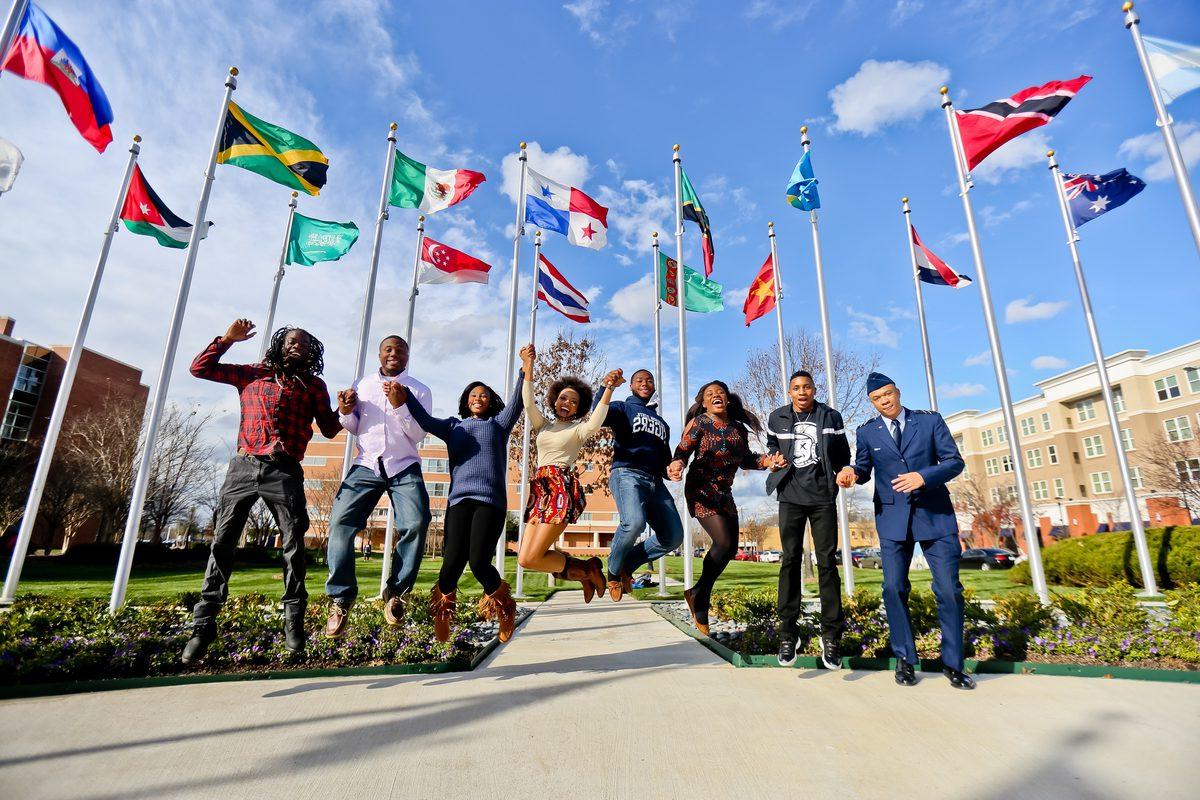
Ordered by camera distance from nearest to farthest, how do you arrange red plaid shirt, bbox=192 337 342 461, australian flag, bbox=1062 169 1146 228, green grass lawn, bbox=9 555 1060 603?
red plaid shirt, bbox=192 337 342 461, australian flag, bbox=1062 169 1146 228, green grass lawn, bbox=9 555 1060 603

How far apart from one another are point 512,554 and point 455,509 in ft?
46.5

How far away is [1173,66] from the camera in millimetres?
7277

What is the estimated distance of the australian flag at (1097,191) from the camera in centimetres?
1029

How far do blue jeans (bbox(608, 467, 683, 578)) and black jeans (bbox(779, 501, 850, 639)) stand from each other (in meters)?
0.93

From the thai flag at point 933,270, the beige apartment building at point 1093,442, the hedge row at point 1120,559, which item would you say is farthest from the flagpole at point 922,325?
the beige apartment building at point 1093,442

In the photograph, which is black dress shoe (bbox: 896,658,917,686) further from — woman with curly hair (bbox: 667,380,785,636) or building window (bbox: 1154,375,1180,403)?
building window (bbox: 1154,375,1180,403)

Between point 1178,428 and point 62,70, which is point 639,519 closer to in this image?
point 62,70

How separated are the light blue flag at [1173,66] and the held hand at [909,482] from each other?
24.4 ft

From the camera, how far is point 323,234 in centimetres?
936

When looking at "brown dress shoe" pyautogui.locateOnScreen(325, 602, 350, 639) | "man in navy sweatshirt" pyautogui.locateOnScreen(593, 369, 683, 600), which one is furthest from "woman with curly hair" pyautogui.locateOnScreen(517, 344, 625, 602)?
"brown dress shoe" pyautogui.locateOnScreen(325, 602, 350, 639)

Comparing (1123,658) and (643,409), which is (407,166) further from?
(1123,658)

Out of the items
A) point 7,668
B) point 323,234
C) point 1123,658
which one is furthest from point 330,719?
point 323,234

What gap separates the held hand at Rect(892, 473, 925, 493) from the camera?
3861 millimetres

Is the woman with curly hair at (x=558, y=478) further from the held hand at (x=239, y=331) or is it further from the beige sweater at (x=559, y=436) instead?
the held hand at (x=239, y=331)
